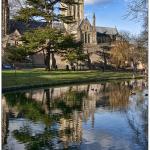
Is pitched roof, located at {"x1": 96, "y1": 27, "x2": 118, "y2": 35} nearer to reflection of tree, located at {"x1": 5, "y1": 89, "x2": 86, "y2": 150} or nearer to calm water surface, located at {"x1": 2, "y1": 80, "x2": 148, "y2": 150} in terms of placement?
reflection of tree, located at {"x1": 5, "y1": 89, "x2": 86, "y2": 150}

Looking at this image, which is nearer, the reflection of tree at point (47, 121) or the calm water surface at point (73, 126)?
the calm water surface at point (73, 126)

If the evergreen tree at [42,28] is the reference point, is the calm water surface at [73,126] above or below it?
below

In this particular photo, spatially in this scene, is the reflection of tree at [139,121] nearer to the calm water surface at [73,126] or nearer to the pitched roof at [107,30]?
the calm water surface at [73,126]

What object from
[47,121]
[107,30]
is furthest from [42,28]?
[107,30]

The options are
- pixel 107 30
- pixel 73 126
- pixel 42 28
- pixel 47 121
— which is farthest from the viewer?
pixel 107 30

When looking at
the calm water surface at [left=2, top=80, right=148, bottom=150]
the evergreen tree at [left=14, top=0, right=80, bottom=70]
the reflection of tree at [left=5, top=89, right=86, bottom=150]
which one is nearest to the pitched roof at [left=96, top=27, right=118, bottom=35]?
the evergreen tree at [left=14, top=0, right=80, bottom=70]

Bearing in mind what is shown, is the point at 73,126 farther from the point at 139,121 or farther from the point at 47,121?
the point at 139,121

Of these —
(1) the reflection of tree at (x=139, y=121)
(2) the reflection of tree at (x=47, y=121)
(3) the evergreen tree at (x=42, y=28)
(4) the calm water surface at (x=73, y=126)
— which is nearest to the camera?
(4) the calm water surface at (x=73, y=126)

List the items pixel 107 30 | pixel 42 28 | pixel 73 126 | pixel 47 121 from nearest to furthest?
1. pixel 73 126
2. pixel 47 121
3. pixel 42 28
4. pixel 107 30

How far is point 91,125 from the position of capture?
629 inches

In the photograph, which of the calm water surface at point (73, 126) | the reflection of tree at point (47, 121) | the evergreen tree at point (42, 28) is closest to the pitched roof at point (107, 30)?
the evergreen tree at point (42, 28)

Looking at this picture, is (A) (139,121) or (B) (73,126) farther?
(A) (139,121)

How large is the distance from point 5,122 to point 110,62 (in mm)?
85488

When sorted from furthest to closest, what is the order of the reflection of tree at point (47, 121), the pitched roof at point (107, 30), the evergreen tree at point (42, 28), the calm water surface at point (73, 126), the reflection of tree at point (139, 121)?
the pitched roof at point (107, 30) < the evergreen tree at point (42, 28) < the reflection of tree at point (139, 121) < the reflection of tree at point (47, 121) < the calm water surface at point (73, 126)
